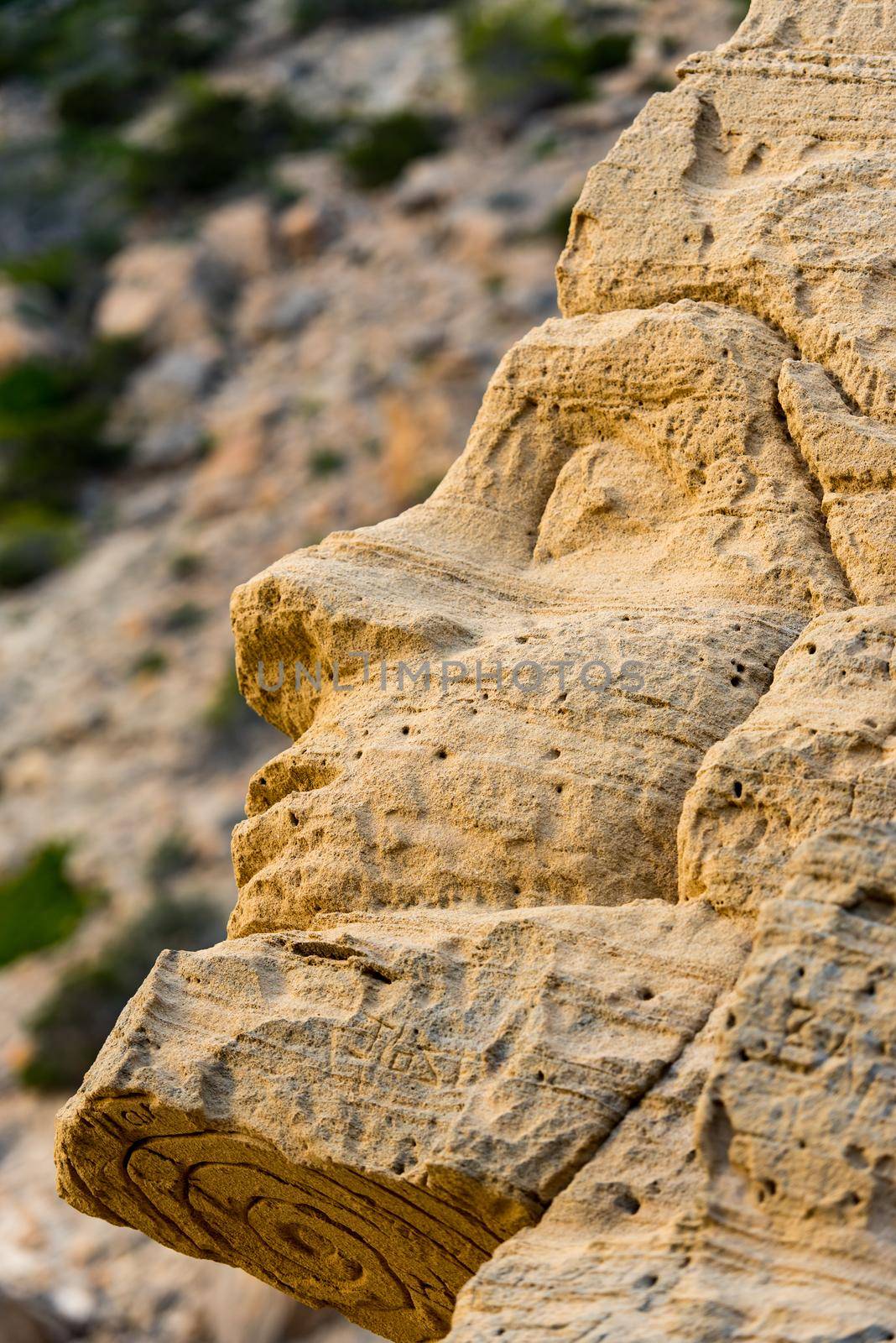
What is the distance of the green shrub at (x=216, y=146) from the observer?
71.6ft

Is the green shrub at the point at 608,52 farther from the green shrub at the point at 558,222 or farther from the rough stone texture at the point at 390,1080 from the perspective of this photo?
the rough stone texture at the point at 390,1080

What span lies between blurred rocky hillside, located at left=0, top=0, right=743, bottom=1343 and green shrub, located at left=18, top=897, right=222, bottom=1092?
Result: 3 centimetres

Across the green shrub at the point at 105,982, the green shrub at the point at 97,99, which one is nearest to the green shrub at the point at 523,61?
the green shrub at the point at 97,99

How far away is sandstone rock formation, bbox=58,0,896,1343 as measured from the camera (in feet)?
9.16

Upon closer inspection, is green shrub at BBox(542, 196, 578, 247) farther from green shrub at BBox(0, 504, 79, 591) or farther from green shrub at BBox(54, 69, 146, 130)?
green shrub at BBox(54, 69, 146, 130)

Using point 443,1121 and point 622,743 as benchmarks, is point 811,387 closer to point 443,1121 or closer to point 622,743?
point 622,743

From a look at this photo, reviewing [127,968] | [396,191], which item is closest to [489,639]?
[127,968]

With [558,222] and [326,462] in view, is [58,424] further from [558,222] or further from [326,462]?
[558,222]

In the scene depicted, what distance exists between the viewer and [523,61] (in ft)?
67.9

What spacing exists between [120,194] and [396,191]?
461 centimetres

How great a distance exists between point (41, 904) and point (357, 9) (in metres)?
14.3

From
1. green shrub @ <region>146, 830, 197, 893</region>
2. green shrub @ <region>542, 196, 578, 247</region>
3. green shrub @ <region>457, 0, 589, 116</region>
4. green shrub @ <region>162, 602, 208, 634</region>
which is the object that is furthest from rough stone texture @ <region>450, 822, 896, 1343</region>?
green shrub @ <region>457, 0, 589, 116</region>

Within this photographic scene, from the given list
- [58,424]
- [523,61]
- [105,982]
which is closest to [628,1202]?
[105,982]

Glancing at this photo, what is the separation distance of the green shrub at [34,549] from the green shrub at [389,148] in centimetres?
576
